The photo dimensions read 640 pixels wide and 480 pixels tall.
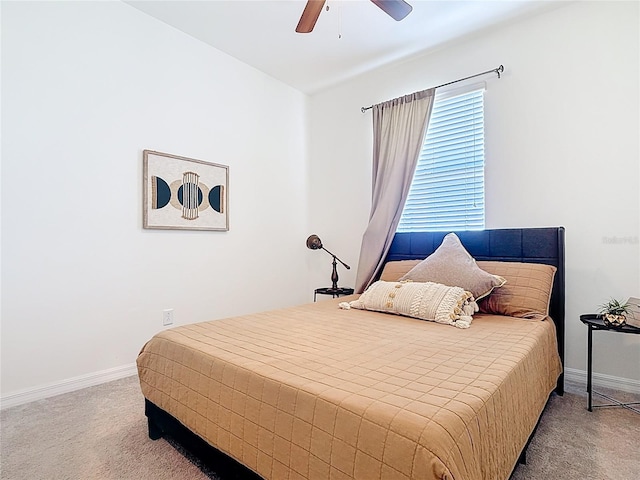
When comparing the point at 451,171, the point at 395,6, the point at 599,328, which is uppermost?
the point at 395,6

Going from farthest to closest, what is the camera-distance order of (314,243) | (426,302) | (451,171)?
(314,243) < (451,171) < (426,302)

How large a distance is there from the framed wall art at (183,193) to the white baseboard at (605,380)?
306 centimetres

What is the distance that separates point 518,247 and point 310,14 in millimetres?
2155

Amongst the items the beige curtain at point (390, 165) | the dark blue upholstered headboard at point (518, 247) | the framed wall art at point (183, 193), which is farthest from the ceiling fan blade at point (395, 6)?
the framed wall art at point (183, 193)

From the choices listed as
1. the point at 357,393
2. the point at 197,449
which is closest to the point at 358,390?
the point at 357,393

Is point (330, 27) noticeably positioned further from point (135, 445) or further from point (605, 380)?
point (605, 380)

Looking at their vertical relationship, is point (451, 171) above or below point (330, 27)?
below

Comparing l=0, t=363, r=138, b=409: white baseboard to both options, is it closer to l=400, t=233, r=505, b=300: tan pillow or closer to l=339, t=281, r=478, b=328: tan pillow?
l=339, t=281, r=478, b=328: tan pillow

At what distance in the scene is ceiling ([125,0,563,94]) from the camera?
266cm

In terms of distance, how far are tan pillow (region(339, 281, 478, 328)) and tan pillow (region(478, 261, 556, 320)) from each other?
0.17m

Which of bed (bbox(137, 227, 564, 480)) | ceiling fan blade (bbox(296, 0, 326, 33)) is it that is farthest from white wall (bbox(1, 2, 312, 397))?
ceiling fan blade (bbox(296, 0, 326, 33))

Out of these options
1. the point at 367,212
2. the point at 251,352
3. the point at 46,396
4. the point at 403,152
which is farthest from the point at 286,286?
the point at 251,352

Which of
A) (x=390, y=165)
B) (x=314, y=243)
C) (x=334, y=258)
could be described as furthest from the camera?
(x=314, y=243)

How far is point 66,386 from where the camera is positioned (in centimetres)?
241
